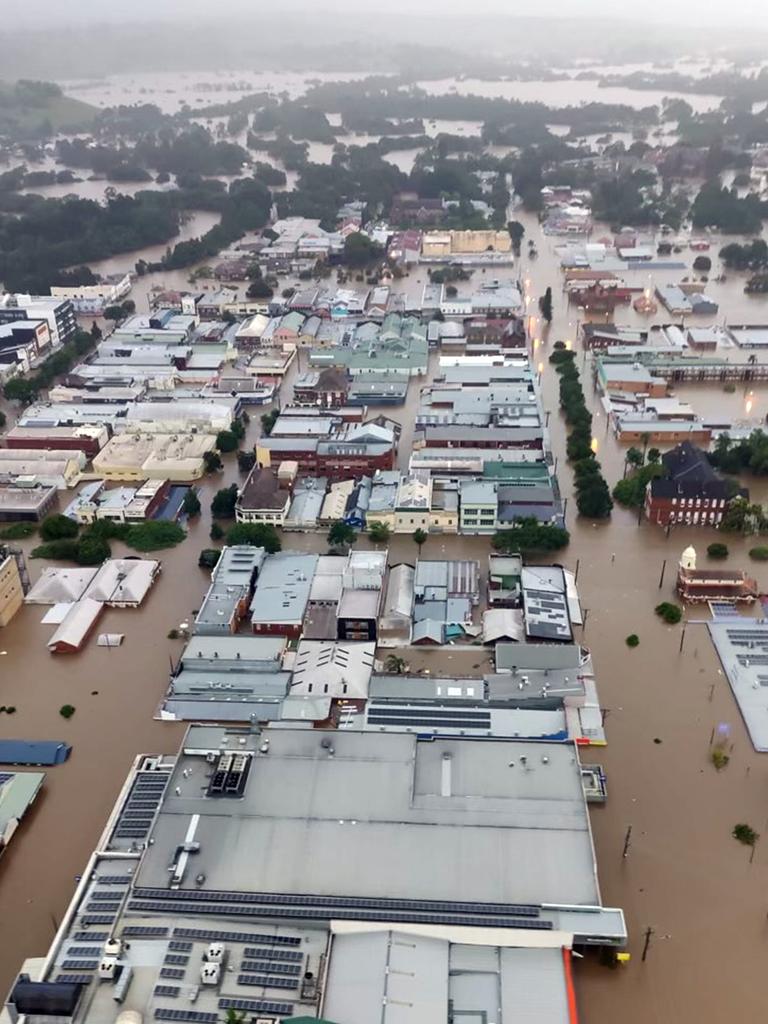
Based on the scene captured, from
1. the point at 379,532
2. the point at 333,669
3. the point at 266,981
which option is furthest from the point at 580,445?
the point at 266,981

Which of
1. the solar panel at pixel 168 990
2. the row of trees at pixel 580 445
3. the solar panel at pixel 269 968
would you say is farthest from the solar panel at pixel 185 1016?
the row of trees at pixel 580 445

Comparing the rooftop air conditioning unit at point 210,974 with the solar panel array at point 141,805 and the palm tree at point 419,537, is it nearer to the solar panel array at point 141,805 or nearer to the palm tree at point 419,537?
the solar panel array at point 141,805

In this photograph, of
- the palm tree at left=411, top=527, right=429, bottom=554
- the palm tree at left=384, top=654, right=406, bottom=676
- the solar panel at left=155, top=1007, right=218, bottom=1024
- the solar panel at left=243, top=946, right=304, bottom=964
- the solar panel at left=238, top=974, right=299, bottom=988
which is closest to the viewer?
the solar panel at left=155, top=1007, right=218, bottom=1024

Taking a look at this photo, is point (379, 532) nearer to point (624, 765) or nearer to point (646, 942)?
point (624, 765)

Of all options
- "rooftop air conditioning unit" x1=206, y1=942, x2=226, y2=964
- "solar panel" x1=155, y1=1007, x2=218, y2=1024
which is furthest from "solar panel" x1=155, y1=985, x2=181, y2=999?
"rooftop air conditioning unit" x1=206, y1=942, x2=226, y2=964

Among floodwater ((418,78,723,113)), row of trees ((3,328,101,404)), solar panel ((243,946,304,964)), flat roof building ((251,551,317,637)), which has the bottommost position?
solar panel ((243,946,304,964))

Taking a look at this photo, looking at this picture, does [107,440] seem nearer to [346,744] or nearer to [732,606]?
[346,744]

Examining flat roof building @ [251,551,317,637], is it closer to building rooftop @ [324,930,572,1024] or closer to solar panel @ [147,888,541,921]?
solar panel @ [147,888,541,921]
